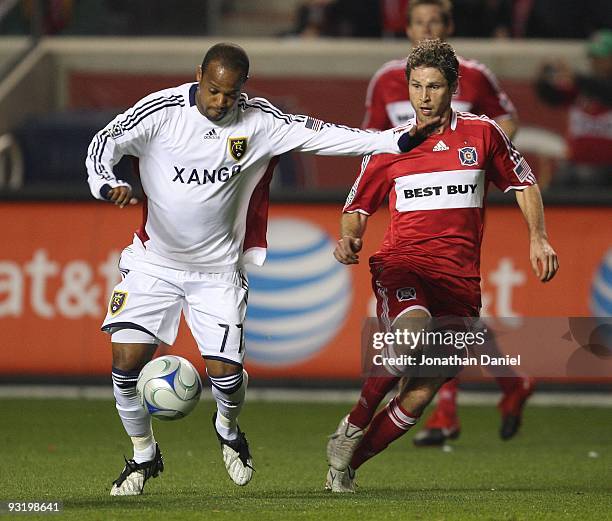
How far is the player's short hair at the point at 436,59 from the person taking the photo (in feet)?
23.6

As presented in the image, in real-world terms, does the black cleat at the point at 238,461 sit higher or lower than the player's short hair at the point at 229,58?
lower

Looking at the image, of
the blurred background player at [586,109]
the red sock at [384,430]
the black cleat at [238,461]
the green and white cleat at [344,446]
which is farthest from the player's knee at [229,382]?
the blurred background player at [586,109]

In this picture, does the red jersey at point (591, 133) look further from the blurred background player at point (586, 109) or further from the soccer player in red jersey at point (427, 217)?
the soccer player in red jersey at point (427, 217)

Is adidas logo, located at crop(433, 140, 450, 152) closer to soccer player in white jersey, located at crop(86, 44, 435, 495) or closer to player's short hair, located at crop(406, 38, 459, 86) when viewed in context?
player's short hair, located at crop(406, 38, 459, 86)

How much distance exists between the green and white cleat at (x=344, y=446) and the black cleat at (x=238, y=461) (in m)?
0.42

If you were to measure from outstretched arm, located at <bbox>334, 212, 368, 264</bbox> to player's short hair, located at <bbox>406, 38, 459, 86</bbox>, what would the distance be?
0.78m

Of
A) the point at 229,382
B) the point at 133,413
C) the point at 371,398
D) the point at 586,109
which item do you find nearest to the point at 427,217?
the point at 371,398

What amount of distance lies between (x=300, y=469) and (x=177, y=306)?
172cm

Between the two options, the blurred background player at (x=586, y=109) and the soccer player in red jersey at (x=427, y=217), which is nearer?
the soccer player in red jersey at (x=427, y=217)

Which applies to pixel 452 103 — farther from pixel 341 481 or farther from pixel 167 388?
pixel 167 388

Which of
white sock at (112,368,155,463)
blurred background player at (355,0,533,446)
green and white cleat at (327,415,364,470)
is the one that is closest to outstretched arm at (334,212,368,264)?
green and white cleat at (327,415,364,470)

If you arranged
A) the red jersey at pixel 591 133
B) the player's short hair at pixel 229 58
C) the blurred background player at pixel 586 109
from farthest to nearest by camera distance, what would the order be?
the red jersey at pixel 591 133 < the blurred background player at pixel 586 109 < the player's short hair at pixel 229 58

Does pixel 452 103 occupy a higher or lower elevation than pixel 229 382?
higher

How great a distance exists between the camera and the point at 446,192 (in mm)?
7457
